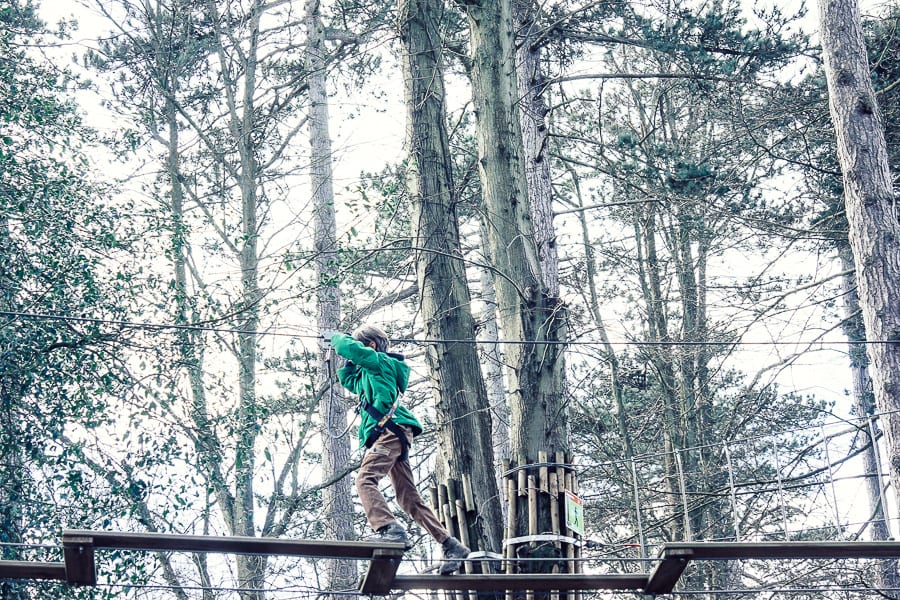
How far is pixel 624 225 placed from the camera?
1747cm

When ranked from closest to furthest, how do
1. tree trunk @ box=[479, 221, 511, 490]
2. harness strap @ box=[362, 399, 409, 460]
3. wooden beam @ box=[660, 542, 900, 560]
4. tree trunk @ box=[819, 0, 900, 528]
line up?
wooden beam @ box=[660, 542, 900, 560] → harness strap @ box=[362, 399, 409, 460] → tree trunk @ box=[819, 0, 900, 528] → tree trunk @ box=[479, 221, 511, 490]

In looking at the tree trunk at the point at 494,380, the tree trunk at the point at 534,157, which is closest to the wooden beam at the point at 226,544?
the tree trunk at the point at 534,157

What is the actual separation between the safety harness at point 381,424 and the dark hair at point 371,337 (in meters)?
0.36

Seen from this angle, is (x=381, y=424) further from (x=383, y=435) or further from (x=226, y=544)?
(x=226, y=544)

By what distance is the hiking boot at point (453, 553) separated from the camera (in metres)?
6.46

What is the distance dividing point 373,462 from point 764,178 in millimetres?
8852

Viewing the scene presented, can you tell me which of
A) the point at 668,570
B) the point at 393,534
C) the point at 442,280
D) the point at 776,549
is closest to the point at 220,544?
the point at 393,534

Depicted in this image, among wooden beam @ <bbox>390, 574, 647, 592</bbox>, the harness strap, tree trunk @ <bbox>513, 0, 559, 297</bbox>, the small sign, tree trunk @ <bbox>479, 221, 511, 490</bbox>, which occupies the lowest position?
wooden beam @ <bbox>390, 574, 647, 592</bbox>

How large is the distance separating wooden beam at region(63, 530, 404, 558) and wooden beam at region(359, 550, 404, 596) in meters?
0.05

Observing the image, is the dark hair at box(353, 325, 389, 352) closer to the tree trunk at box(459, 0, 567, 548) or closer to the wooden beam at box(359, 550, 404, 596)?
the tree trunk at box(459, 0, 567, 548)

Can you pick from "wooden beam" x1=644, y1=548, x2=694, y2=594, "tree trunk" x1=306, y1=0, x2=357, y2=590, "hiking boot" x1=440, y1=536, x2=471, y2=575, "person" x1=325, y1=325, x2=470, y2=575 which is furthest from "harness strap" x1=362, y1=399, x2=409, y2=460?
"tree trunk" x1=306, y1=0, x2=357, y2=590

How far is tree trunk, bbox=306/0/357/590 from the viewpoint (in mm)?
12211

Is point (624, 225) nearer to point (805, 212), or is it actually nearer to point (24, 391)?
point (805, 212)

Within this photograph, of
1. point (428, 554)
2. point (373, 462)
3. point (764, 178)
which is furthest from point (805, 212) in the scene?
point (373, 462)
